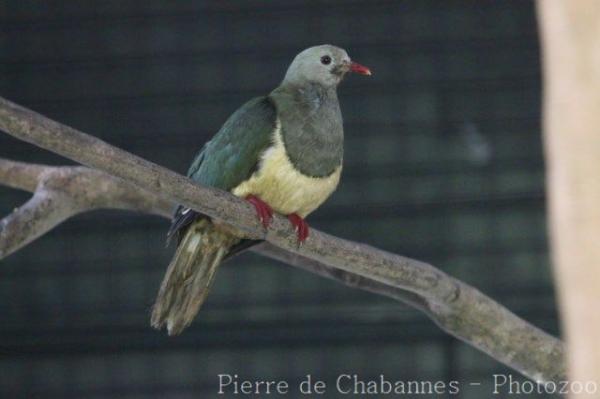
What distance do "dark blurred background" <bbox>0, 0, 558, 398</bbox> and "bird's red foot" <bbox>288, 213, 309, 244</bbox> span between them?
49.9 inches

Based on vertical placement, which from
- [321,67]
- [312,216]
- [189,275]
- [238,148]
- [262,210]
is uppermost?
[321,67]

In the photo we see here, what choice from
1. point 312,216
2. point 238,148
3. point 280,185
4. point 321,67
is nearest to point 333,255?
point 280,185

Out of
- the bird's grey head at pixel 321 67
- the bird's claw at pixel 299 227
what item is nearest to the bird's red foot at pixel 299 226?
the bird's claw at pixel 299 227

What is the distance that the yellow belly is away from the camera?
9.04ft

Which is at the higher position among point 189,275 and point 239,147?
point 239,147

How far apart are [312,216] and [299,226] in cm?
142

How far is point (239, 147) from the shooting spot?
9.18ft

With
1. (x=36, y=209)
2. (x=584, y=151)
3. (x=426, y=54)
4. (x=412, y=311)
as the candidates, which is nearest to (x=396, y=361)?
(x=412, y=311)

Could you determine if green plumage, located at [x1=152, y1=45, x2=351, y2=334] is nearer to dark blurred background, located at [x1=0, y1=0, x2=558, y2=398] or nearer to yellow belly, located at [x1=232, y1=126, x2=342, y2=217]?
yellow belly, located at [x1=232, y1=126, x2=342, y2=217]

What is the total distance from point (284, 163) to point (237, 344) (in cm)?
129

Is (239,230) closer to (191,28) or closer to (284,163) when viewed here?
(284,163)

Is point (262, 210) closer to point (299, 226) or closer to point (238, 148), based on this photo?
point (299, 226)

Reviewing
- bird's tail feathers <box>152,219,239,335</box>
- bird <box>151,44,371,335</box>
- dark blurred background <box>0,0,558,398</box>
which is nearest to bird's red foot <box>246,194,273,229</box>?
bird <box>151,44,371,335</box>

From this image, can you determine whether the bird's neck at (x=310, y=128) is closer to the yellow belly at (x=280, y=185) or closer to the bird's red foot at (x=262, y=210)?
the yellow belly at (x=280, y=185)
